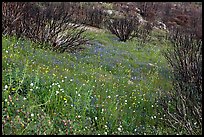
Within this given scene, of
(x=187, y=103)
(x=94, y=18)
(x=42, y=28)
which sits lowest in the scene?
(x=94, y=18)

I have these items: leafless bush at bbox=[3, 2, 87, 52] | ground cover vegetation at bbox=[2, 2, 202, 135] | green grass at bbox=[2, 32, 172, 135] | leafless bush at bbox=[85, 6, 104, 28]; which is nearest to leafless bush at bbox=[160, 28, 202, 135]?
ground cover vegetation at bbox=[2, 2, 202, 135]

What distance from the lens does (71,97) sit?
222 inches

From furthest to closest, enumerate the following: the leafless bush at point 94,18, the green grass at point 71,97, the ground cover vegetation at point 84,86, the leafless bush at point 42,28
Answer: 1. the leafless bush at point 94,18
2. the leafless bush at point 42,28
3. the ground cover vegetation at point 84,86
4. the green grass at point 71,97

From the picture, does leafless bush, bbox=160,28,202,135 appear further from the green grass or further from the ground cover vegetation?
the green grass

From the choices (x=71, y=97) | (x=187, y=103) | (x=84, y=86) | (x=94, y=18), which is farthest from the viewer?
(x=94, y=18)

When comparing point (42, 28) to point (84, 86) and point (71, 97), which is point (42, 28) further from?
point (71, 97)

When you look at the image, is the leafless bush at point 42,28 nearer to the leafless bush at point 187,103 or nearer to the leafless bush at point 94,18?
the leafless bush at point 187,103

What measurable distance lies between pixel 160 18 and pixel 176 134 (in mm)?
24242

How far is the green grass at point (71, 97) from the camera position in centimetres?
459

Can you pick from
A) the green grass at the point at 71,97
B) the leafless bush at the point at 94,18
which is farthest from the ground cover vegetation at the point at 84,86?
the leafless bush at the point at 94,18

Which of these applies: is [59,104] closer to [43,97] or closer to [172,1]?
[43,97]

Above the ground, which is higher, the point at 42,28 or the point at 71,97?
the point at 42,28

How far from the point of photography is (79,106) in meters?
5.35

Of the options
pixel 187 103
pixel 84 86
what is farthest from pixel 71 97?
pixel 187 103
